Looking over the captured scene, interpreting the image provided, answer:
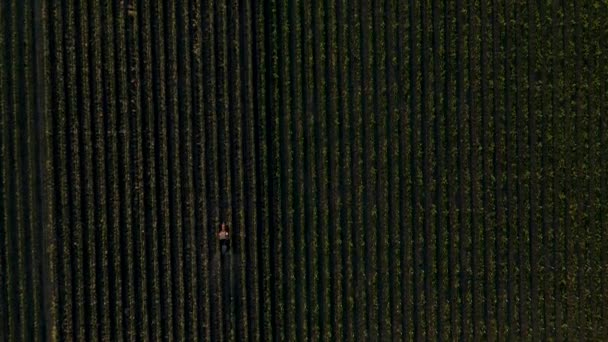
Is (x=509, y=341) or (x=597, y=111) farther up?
(x=597, y=111)

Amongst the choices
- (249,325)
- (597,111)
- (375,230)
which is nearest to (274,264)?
(249,325)

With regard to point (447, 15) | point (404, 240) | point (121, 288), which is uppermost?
point (447, 15)

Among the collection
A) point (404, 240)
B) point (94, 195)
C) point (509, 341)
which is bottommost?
point (509, 341)

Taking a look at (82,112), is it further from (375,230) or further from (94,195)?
(375,230)

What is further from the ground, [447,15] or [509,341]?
[447,15]

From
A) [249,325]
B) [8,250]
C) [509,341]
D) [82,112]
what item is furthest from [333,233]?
[8,250]

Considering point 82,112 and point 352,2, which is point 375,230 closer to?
point 352,2
